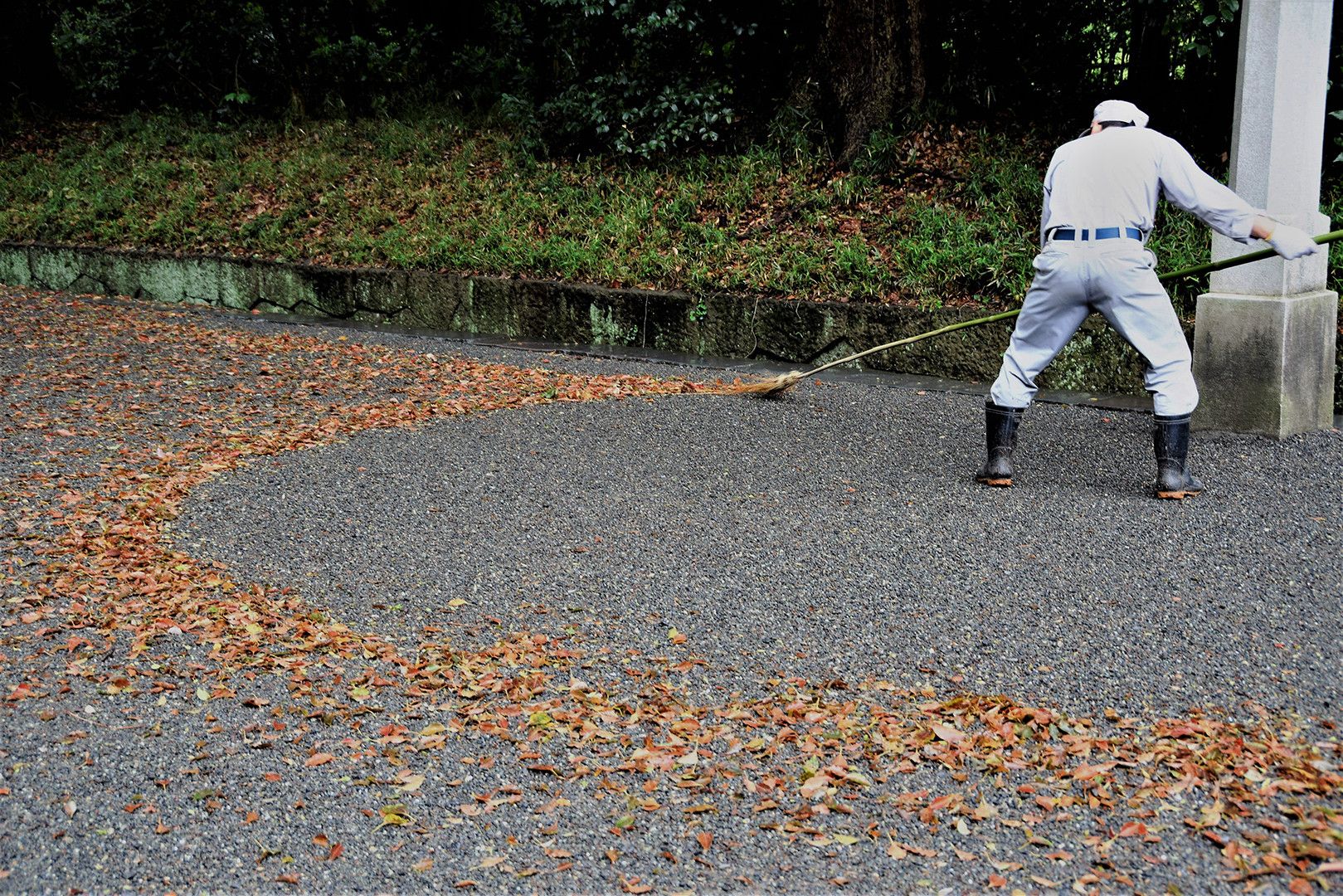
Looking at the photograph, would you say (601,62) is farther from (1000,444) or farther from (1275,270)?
(1000,444)

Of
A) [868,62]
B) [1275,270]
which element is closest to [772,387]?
[1275,270]

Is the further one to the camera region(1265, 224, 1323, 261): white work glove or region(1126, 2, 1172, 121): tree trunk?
region(1126, 2, 1172, 121): tree trunk

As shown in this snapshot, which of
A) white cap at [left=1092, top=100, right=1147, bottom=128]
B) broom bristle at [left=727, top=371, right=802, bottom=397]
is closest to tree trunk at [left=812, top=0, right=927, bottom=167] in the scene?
broom bristle at [left=727, top=371, right=802, bottom=397]

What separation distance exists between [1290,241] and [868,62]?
6.19 m

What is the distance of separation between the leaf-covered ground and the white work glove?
8.69 feet

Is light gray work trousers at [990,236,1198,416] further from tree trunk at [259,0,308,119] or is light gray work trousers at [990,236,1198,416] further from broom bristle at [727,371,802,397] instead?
tree trunk at [259,0,308,119]

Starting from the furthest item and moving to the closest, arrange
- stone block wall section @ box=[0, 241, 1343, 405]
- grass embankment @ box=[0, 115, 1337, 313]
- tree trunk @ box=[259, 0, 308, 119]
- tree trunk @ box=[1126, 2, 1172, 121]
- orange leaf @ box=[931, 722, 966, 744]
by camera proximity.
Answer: tree trunk @ box=[259, 0, 308, 119], tree trunk @ box=[1126, 2, 1172, 121], grass embankment @ box=[0, 115, 1337, 313], stone block wall section @ box=[0, 241, 1343, 405], orange leaf @ box=[931, 722, 966, 744]

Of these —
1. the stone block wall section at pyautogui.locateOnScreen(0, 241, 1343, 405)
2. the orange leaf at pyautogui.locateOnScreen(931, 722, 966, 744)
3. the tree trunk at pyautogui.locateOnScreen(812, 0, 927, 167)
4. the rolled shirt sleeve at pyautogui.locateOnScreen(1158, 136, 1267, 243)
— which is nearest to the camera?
the orange leaf at pyautogui.locateOnScreen(931, 722, 966, 744)

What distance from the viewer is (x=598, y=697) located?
3.19 meters

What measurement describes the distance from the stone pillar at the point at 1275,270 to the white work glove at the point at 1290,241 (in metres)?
0.94

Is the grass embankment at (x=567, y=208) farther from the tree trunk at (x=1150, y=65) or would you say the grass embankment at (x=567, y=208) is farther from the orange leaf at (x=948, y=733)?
the orange leaf at (x=948, y=733)

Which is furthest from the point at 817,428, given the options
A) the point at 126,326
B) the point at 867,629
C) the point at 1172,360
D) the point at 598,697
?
the point at 126,326

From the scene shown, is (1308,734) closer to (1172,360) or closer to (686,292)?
(1172,360)

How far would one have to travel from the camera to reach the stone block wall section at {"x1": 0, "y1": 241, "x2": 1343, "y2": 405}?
775 centimetres
